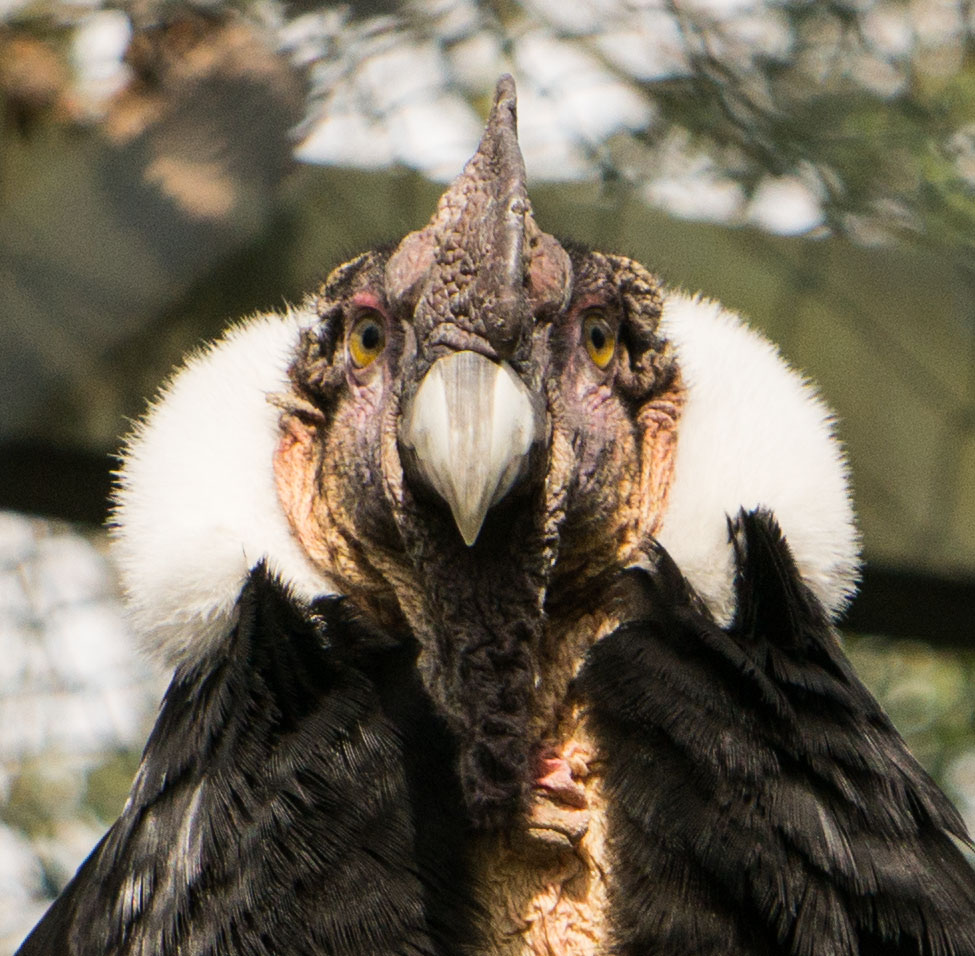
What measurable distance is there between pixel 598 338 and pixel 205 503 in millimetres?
694

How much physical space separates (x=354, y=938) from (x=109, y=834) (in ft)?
1.74

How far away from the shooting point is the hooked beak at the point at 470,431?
71.6 inches

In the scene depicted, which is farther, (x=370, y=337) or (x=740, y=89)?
(x=740, y=89)

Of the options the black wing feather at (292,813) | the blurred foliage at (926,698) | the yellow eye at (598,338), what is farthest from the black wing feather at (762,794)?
the blurred foliage at (926,698)

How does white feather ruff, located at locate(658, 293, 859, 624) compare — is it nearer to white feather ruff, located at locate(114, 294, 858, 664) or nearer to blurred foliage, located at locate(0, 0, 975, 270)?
white feather ruff, located at locate(114, 294, 858, 664)

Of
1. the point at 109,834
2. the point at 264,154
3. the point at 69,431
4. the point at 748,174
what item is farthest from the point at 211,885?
the point at 748,174

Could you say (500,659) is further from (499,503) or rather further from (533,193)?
(533,193)

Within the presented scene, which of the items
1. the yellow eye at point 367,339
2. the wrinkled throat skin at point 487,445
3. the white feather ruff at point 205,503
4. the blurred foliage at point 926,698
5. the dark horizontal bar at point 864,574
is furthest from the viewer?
the blurred foliage at point 926,698

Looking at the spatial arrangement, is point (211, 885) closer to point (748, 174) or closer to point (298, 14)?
point (298, 14)

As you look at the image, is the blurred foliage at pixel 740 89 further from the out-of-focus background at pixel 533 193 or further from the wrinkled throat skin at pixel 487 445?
the wrinkled throat skin at pixel 487 445

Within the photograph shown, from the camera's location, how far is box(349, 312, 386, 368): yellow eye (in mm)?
2240

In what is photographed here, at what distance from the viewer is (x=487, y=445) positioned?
182cm

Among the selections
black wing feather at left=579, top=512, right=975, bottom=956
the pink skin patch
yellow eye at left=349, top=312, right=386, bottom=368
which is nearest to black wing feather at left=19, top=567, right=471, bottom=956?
the pink skin patch

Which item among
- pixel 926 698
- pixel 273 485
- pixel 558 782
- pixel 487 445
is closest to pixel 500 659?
pixel 558 782
